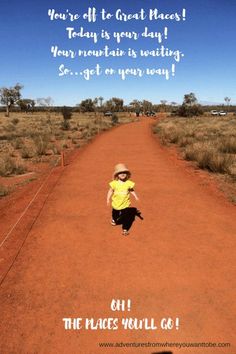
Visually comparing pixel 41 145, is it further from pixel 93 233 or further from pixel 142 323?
pixel 142 323

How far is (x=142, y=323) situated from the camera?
4.21 m

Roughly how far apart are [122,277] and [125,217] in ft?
8.12

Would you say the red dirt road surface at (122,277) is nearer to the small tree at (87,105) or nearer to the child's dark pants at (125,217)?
the child's dark pants at (125,217)

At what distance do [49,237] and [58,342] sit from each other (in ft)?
9.61

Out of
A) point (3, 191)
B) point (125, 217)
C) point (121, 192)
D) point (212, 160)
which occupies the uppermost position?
point (121, 192)

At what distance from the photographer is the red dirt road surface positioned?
402 centimetres

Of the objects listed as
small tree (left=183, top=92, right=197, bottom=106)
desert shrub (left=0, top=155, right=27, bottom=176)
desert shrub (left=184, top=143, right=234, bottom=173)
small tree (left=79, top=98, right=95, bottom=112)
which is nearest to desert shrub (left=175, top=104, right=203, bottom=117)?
small tree (left=183, top=92, right=197, bottom=106)

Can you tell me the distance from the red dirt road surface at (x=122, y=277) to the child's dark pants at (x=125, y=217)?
0.55ft

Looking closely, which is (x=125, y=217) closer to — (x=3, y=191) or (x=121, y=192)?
(x=121, y=192)

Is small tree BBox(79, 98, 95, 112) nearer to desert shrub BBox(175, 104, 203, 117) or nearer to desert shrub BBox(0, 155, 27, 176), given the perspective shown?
desert shrub BBox(175, 104, 203, 117)

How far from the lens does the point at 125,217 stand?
24.8 ft

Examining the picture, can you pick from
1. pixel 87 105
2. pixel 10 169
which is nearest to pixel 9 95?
pixel 87 105

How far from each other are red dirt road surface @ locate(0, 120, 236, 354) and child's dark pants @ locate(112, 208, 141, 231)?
0.55 ft

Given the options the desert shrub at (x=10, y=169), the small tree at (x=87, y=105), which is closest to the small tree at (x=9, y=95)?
the small tree at (x=87, y=105)
